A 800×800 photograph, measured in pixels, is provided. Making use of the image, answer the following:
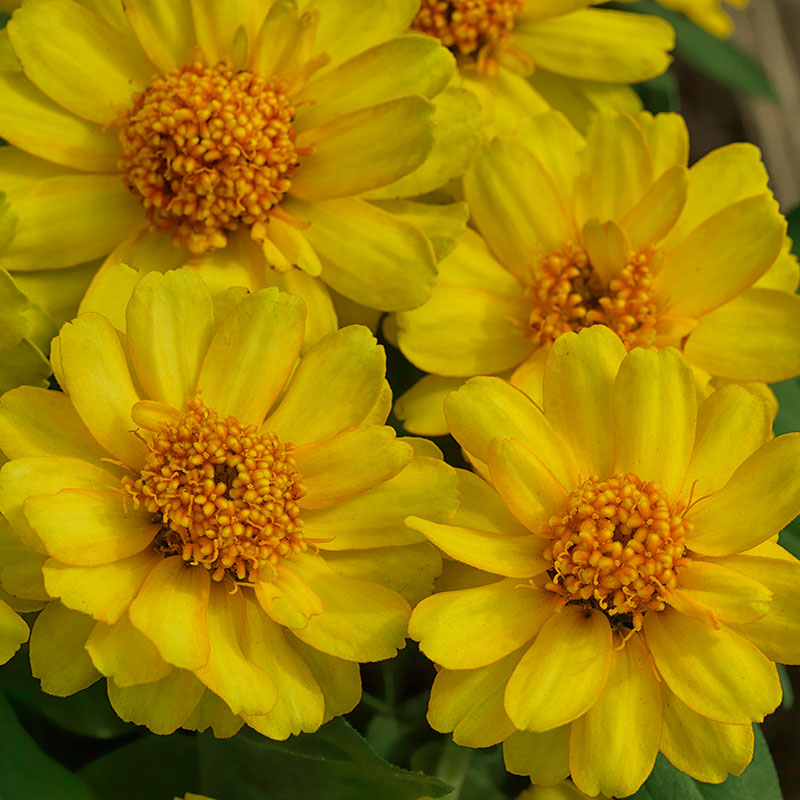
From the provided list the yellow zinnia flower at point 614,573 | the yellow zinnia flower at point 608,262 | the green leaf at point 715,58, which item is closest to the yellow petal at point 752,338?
the yellow zinnia flower at point 608,262

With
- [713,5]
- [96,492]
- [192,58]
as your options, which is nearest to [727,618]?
[96,492]

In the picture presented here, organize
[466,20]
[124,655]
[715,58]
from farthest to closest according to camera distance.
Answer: [715,58] < [466,20] < [124,655]

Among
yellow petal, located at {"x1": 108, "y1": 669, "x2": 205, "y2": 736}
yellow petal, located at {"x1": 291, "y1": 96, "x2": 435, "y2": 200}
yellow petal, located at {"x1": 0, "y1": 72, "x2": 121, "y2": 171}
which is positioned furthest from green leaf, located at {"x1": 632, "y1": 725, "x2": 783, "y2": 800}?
yellow petal, located at {"x1": 0, "y1": 72, "x2": 121, "y2": 171}

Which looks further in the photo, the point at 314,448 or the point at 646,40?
the point at 646,40

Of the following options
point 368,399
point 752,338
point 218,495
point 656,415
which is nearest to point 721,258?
point 752,338

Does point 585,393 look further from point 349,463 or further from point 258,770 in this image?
point 258,770

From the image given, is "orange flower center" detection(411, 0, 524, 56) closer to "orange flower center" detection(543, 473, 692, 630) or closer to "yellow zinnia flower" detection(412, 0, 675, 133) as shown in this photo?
"yellow zinnia flower" detection(412, 0, 675, 133)

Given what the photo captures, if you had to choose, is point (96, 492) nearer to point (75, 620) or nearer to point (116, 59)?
point (75, 620)
